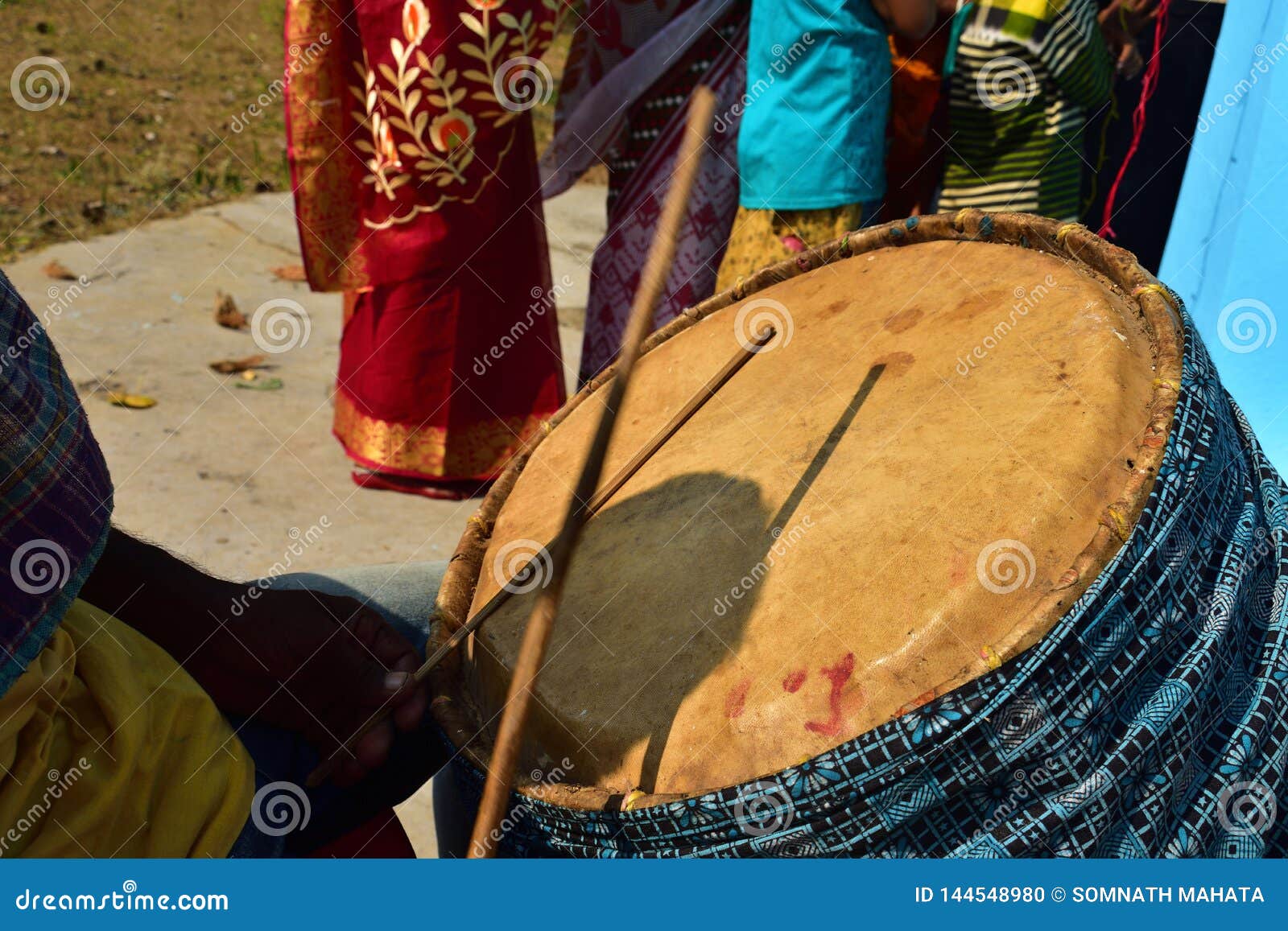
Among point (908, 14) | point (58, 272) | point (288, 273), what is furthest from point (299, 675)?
→ point (58, 272)

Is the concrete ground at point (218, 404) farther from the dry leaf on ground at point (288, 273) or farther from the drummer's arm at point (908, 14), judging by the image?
the drummer's arm at point (908, 14)

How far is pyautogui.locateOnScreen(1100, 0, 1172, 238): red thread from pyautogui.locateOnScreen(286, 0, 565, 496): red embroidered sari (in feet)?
4.32

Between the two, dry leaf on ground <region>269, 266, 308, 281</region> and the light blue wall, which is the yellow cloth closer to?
the light blue wall

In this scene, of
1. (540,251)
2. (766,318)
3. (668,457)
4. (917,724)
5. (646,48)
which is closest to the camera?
(917,724)

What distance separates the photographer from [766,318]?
138 centimetres

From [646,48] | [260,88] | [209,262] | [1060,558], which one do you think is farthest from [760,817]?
[260,88]

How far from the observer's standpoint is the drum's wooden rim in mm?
879

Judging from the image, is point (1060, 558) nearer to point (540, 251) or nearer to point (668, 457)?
point (668, 457)

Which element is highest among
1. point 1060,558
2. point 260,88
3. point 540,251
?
point 1060,558

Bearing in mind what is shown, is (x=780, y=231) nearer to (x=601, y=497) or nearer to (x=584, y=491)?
(x=601, y=497)

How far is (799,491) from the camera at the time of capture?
1.10 meters

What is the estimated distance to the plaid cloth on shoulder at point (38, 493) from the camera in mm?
932

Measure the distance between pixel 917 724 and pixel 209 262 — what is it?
3.62 metres

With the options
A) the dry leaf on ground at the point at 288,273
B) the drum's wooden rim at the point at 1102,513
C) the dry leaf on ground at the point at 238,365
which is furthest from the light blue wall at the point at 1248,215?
the dry leaf on ground at the point at 288,273
